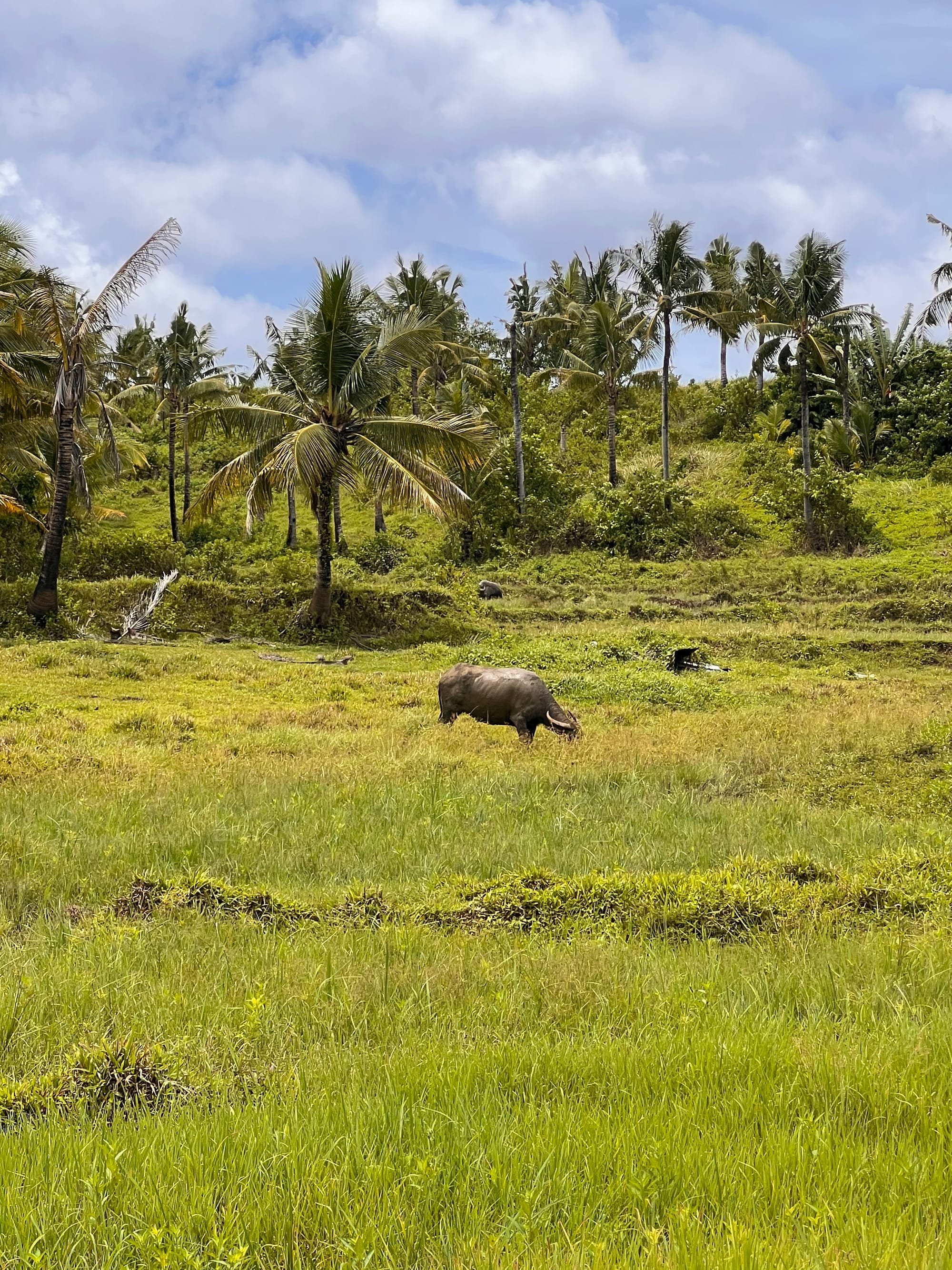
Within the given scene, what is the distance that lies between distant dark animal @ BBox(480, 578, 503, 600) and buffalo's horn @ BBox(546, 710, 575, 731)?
15.9 meters

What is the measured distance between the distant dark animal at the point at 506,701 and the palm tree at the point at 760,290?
23.9 meters

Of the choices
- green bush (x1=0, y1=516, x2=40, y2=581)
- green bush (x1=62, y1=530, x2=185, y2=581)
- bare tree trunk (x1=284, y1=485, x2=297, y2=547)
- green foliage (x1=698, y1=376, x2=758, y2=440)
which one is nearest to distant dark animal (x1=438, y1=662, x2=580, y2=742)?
green bush (x1=62, y1=530, x2=185, y2=581)

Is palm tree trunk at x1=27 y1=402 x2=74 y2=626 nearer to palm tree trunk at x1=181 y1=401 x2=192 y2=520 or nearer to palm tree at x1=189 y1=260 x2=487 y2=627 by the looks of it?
palm tree at x1=189 y1=260 x2=487 y2=627

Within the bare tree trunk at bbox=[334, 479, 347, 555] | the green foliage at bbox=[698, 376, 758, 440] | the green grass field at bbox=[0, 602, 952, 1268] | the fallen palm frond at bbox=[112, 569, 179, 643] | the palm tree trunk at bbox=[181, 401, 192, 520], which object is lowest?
the green grass field at bbox=[0, 602, 952, 1268]

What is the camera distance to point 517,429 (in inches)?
1348

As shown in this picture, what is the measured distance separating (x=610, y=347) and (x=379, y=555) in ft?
36.7

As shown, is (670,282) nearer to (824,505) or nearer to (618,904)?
(824,505)

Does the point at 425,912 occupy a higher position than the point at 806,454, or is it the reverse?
the point at 806,454

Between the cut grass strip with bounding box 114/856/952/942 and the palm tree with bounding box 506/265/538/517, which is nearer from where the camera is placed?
the cut grass strip with bounding box 114/856/952/942

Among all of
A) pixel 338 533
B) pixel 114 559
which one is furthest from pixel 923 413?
pixel 114 559

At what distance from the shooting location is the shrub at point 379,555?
108 ft

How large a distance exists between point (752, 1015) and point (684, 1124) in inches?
39.2

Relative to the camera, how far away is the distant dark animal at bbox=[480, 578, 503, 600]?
27.6m

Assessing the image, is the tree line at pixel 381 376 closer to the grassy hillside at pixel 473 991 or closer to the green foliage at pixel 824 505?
the green foliage at pixel 824 505
